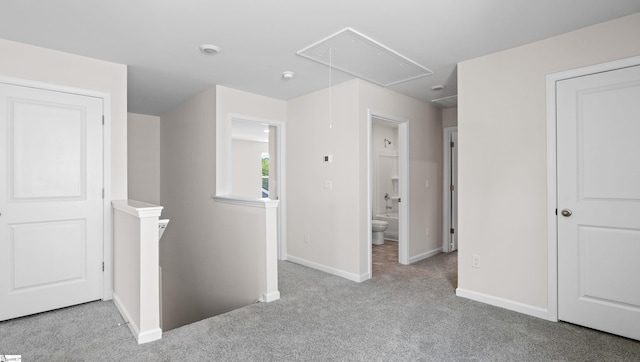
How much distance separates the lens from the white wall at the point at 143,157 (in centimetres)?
568

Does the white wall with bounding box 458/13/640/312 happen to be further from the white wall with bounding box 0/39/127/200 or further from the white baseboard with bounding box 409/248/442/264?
the white wall with bounding box 0/39/127/200

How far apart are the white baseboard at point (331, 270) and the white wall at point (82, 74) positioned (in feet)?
7.52

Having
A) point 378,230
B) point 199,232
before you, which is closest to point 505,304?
point 378,230

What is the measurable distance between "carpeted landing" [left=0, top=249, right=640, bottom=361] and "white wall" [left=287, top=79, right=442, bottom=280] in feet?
2.94

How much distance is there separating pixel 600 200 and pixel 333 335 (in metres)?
2.30

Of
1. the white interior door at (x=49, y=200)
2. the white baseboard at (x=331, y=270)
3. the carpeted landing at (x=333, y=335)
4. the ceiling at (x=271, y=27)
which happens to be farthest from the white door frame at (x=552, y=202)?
the white interior door at (x=49, y=200)

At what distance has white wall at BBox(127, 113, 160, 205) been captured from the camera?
18.6ft

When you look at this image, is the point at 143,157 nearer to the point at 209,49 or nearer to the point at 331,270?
the point at 209,49

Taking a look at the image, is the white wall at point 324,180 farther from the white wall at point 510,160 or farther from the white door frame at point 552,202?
the white door frame at point 552,202

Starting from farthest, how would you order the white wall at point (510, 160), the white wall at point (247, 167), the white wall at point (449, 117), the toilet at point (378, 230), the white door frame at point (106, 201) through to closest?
the white wall at point (247, 167)
the toilet at point (378, 230)
the white wall at point (449, 117)
the white door frame at point (106, 201)
the white wall at point (510, 160)

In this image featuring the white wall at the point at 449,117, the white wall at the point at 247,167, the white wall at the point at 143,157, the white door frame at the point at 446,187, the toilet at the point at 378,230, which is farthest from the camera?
the white wall at the point at 247,167

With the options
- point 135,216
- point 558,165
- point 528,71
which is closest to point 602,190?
point 558,165

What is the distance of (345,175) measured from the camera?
12.8ft

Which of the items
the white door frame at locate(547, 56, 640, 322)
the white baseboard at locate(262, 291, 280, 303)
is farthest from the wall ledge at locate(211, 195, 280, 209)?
the white door frame at locate(547, 56, 640, 322)
